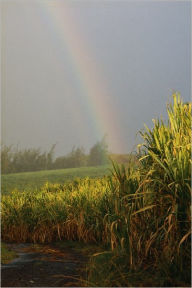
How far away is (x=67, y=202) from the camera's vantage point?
770 cm

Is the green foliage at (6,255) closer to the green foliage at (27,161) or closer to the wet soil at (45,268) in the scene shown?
the wet soil at (45,268)

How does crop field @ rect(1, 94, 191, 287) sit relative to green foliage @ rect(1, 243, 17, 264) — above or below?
above

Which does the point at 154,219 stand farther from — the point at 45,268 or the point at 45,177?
the point at 45,177

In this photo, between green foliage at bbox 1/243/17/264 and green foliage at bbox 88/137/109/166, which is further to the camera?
green foliage at bbox 88/137/109/166

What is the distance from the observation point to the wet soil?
4500 millimetres

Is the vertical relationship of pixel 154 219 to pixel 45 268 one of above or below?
above

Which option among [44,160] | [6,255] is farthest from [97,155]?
[6,255]

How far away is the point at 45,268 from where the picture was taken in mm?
5074

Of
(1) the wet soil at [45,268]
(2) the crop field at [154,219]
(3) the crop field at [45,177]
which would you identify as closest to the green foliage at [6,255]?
(1) the wet soil at [45,268]

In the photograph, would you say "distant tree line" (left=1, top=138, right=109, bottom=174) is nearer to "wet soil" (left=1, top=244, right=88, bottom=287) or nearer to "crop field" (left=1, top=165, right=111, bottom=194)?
"crop field" (left=1, top=165, right=111, bottom=194)

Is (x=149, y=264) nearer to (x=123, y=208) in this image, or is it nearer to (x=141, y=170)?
(x=123, y=208)

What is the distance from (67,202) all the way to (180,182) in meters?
3.55

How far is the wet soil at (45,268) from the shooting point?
4.50 m

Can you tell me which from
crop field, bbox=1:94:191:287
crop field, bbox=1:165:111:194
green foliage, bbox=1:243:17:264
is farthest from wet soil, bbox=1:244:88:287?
crop field, bbox=1:165:111:194
